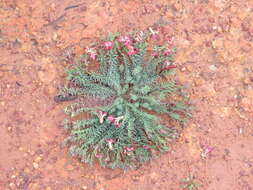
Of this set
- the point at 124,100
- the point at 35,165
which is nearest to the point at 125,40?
the point at 124,100

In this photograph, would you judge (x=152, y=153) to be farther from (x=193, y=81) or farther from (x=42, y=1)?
(x=42, y=1)

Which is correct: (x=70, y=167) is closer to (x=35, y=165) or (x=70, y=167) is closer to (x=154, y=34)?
(x=35, y=165)

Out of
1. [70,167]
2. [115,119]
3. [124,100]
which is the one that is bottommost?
[70,167]

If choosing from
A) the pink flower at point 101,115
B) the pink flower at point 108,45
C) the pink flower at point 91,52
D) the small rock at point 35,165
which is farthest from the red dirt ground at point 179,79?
the pink flower at point 101,115

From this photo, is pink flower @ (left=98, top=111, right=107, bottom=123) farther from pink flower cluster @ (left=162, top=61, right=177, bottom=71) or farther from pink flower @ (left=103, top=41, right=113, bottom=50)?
pink flower cluster @ (left=162, top=61, right=177, bottom=71)

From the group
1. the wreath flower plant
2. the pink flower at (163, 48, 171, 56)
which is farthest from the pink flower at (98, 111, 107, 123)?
the pink flower at (163, 48, 171, 56)

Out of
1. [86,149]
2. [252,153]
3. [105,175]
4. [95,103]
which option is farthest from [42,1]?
[252,153]
